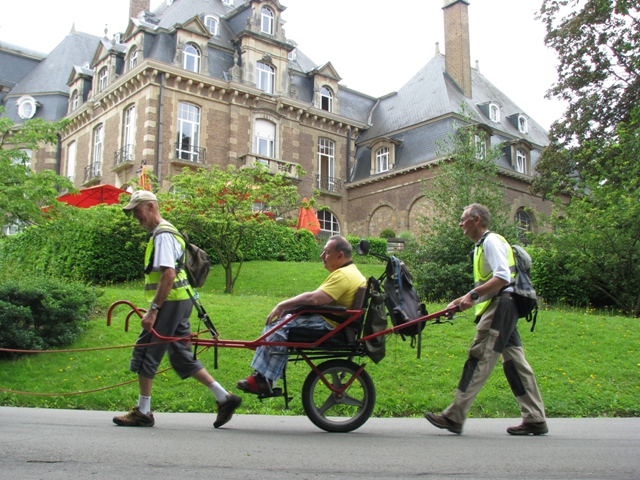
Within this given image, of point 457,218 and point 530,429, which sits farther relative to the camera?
point 457,218

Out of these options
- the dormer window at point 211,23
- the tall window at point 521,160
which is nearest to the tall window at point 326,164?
the dormer window at point 211,23

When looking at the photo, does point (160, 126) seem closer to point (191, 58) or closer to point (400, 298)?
point (191, 58)

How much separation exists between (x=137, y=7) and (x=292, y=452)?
39115 millimetres

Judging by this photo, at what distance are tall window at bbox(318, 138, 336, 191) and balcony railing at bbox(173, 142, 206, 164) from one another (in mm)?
8053

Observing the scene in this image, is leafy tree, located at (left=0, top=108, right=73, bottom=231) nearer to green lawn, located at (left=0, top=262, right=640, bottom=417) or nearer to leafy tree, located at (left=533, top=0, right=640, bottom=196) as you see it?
green lawn, located at (left=0, top=262, right=640, bottom=417)

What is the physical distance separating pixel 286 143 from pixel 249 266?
1354cm

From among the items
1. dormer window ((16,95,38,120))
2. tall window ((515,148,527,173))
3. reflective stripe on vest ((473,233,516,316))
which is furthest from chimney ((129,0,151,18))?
reflective stripe on vest ((473,233,516,316))

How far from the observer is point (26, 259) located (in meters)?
18.2

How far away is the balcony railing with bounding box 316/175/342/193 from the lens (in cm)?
3662

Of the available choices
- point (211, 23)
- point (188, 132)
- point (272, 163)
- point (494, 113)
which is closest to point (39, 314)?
point (188, 132)

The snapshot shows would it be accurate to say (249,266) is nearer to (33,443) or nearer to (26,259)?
(26,259)

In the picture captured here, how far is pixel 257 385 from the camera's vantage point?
538 centimetres

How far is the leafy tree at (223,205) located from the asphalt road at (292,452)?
12050mm

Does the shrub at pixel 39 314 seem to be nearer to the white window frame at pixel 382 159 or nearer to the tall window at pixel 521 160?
the white window frame at pixel 382 159
